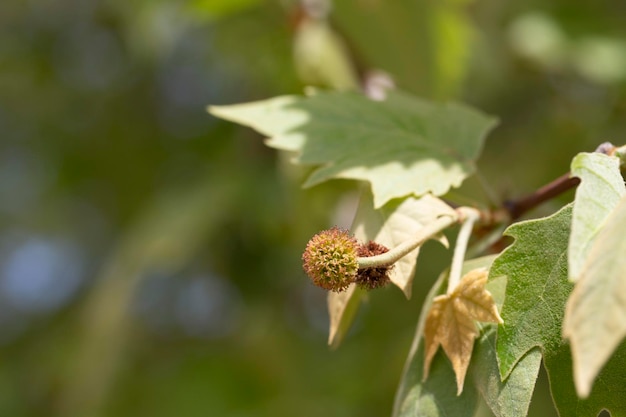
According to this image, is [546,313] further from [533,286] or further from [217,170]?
[217,170]

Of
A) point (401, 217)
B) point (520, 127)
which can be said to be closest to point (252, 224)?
point (520, 127)

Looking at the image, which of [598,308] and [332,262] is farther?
[332,262]

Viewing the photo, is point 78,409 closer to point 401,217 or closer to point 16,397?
point 16,397

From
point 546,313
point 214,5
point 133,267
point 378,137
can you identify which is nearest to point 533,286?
point 546,313

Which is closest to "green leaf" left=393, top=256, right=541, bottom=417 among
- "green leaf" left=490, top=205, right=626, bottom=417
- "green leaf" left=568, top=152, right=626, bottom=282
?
"green leaf" left=490, top=205, right=626, bottom=417

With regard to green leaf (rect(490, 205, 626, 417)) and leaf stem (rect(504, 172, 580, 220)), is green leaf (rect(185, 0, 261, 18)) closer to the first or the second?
leaf stem (rect(504, 172, 580, 220))

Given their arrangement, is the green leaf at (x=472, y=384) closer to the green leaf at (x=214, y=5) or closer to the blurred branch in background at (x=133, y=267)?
the green leaf at (x=214, y=5)
